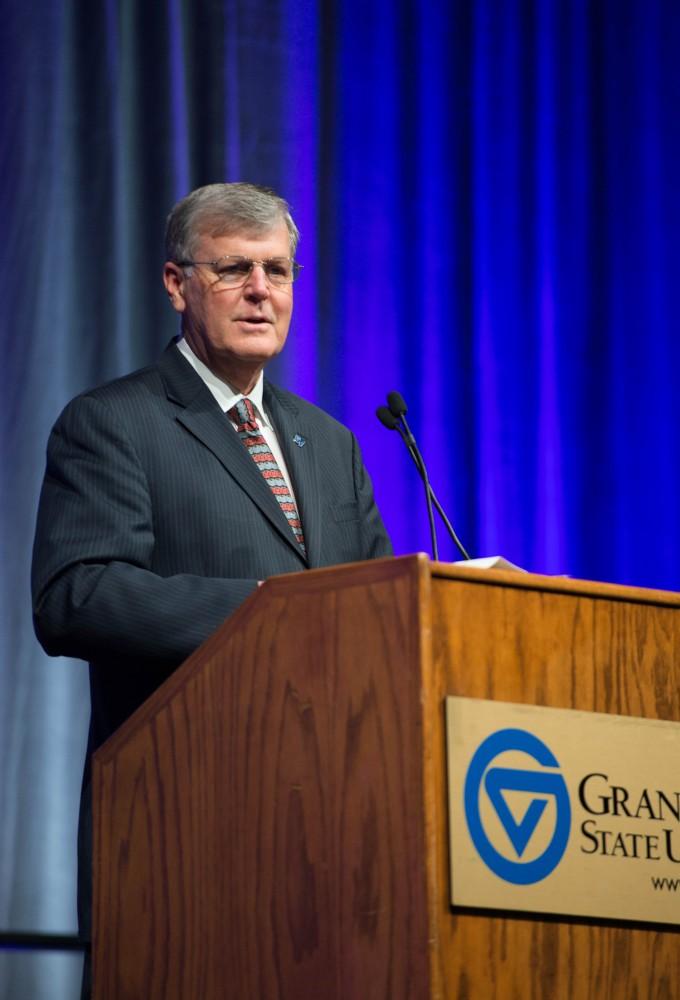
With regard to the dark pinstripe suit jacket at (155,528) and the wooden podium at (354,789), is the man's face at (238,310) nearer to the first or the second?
the dark pinstripe suit jacket at (155,528)

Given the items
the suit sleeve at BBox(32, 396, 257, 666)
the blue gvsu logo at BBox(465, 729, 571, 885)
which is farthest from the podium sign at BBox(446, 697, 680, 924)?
the suit sleeve at BBox(32, 396, 257, 666)

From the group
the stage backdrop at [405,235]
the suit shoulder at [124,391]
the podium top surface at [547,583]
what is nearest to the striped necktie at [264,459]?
the suit shoulder at [124,391]

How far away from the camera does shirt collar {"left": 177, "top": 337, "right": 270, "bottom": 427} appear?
264 cm

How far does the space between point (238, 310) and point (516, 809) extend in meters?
1.26

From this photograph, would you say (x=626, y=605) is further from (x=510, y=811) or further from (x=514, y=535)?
(x=514, y=535)

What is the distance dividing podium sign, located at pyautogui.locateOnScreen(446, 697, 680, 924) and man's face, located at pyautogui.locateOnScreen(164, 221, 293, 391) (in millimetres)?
1141

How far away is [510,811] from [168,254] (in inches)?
57.9

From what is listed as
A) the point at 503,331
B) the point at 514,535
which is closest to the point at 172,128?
the point at 503,331

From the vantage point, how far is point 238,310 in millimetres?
2645

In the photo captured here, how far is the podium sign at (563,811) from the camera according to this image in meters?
1.60

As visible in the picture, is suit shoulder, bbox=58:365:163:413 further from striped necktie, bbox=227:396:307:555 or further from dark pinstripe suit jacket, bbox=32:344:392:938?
striped necktie, bbox=227:396:307:555

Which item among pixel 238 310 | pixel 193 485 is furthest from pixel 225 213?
pixel 193 485

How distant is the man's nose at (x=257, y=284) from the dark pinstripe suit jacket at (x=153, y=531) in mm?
168

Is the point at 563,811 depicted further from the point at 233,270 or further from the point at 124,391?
the point at 233,270
